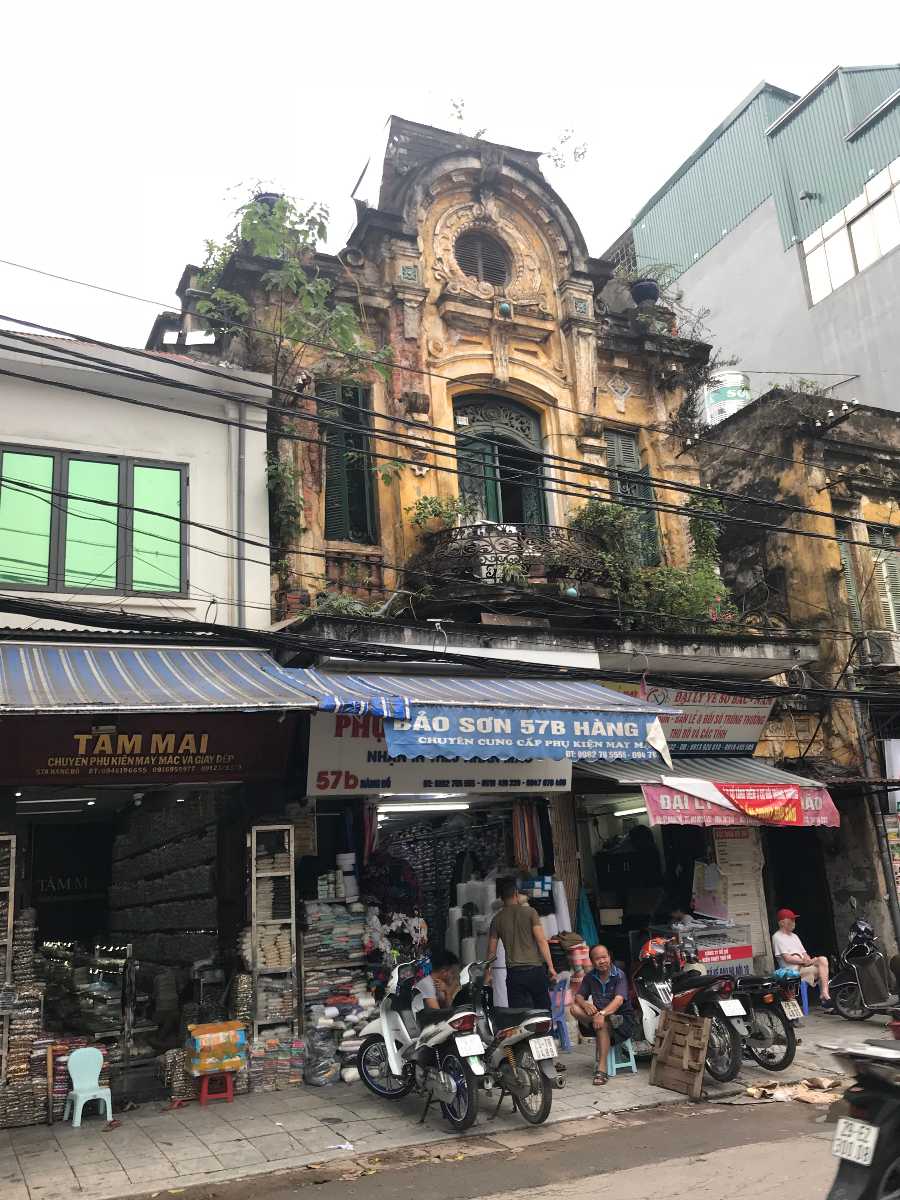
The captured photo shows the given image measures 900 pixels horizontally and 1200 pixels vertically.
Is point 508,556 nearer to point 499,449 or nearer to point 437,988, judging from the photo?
point 499,449

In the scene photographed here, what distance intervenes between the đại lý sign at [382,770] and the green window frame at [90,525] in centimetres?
265

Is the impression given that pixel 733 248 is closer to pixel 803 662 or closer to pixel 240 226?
pixel 803 662

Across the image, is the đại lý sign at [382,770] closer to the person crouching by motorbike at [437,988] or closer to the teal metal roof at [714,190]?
the person crouching by motorbike at [437,988]

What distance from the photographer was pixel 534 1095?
8.31m

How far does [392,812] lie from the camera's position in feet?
43.6

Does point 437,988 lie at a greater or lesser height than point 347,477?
lesser

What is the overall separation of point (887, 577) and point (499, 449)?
8.02 m

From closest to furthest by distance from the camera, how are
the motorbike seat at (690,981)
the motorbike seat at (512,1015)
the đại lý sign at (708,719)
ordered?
the motorbike seat at (512,1015) → the motorbike seat at (690,981) → the đại lý sign at (708,719)

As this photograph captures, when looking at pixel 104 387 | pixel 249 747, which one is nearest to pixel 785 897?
pixel 249 747

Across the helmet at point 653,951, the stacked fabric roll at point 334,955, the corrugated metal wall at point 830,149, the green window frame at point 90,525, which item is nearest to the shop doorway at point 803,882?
the helmet at point 653,951

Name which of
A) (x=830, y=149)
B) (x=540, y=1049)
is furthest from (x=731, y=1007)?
(x=830, y=149)

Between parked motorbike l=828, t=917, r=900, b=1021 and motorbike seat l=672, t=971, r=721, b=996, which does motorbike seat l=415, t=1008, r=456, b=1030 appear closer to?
motorbike seat l=672, t=971, r=721, b=996

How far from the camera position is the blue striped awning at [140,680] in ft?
27.9

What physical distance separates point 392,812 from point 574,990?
3.31 meters
